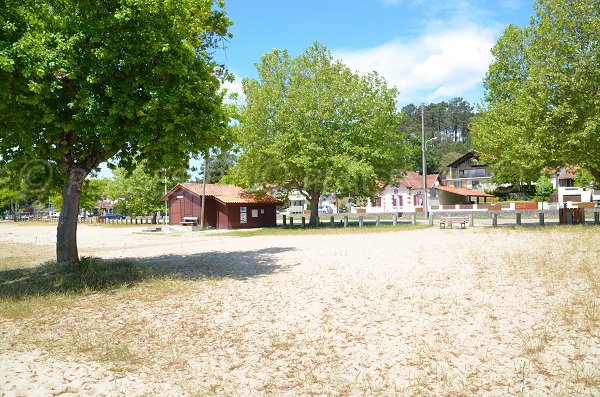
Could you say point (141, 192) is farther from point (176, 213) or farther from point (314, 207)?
point (314, 207)

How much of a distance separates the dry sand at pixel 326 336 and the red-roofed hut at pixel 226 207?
96.6ft

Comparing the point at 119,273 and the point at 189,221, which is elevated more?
the point at 189,221

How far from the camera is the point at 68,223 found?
532 inches

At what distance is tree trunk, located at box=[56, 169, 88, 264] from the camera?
44.4 ft

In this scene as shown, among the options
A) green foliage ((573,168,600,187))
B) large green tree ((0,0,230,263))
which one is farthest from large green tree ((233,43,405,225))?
green foliage ((573,168,600,187))

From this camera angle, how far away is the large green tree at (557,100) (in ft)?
76.6

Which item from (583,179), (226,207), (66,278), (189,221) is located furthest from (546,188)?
(66,278)

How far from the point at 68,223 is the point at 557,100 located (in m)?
25.6

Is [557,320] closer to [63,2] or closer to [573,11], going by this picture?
[63,2]

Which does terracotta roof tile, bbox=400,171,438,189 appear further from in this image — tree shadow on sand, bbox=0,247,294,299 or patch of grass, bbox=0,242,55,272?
patch of grass, bbox=0,242,55,272

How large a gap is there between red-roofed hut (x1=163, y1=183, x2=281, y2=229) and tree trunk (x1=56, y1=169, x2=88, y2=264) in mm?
26763

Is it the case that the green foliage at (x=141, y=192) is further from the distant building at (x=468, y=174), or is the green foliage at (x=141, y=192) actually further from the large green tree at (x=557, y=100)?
the distant building at (x=468, y=174)

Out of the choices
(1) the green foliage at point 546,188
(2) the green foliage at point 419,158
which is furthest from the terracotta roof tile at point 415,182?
(2) the green foliage at point 419,158

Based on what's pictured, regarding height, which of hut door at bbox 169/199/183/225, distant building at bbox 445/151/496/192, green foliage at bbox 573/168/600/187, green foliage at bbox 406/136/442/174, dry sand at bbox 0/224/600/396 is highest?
green foliage at bbox 406/136/442/174
